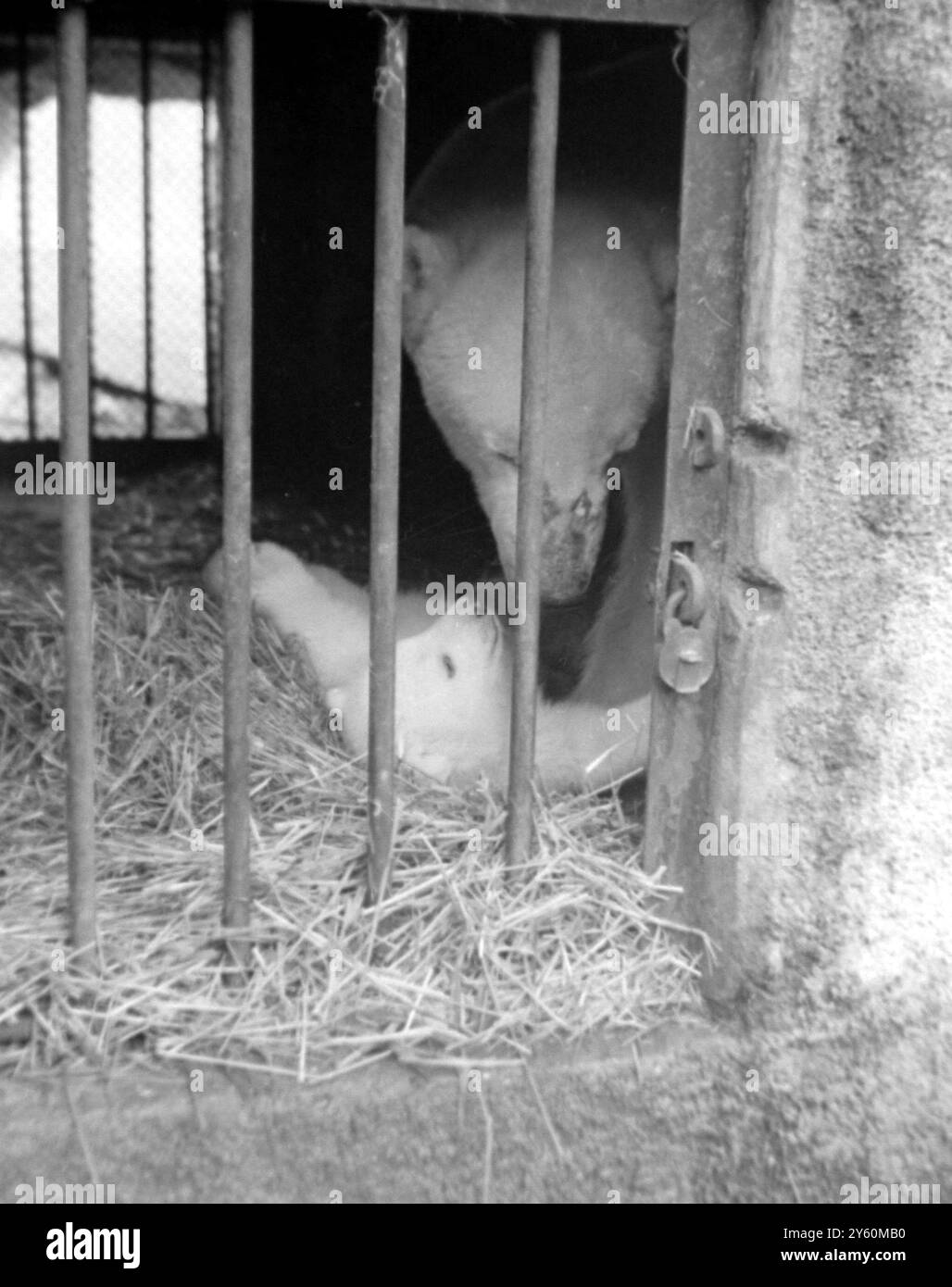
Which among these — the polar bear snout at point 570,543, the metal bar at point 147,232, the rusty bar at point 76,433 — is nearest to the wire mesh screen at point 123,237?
the metal bar at point 147,232

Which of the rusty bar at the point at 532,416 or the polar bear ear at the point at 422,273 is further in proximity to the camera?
the polar bear ear at the point at 422,273

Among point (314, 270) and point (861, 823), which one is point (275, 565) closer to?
point (314, 270)

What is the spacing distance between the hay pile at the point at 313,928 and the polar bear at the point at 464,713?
0.25 feet

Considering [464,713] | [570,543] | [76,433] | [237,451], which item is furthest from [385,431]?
[464,713]

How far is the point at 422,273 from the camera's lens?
211 centimetres

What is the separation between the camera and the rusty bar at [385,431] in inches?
57.6

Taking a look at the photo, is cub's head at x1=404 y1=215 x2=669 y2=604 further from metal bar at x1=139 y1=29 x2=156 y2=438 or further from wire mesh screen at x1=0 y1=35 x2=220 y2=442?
wire mesh screen at x1=0 y1=35 x2=220 y2=442

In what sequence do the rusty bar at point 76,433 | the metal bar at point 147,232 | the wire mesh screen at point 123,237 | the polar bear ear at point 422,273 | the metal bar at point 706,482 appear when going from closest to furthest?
the rusty bar at point 76,433 → the metal bar at point 706,482 → the polar bear ear at point 422,273 → the metal bar at point 147,232 → the wire mesh screen at point 123,237

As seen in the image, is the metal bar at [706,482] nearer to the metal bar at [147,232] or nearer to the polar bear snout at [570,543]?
the polar bear snout at [570,543]

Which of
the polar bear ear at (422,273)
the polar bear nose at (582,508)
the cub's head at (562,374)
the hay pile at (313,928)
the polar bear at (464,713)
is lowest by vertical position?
the hay pile at (313,928)

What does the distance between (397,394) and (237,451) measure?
177 millimetres

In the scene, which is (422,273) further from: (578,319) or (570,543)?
(570,543)

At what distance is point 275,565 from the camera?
2.59m
